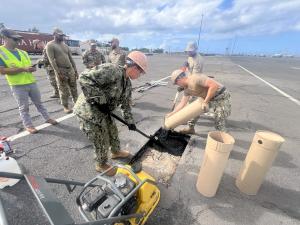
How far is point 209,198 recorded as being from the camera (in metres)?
2.66

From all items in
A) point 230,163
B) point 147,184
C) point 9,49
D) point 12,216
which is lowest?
point 230,163

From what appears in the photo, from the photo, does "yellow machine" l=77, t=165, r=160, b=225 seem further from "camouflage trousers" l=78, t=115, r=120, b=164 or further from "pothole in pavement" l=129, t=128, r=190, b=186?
"pothole in pavement" l=129, t=128, r=190, b=186

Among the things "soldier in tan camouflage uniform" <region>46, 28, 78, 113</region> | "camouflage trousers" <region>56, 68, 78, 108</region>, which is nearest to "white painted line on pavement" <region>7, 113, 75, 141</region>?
"soldier in tan camouflage uniform" <region>46, 28, 78, 113</region>

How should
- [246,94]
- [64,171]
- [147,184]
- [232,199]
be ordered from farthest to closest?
[246,94], [64,171], [232,199], [147,184]

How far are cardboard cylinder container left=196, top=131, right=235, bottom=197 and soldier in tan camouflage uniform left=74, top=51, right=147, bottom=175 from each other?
1193 millimetres

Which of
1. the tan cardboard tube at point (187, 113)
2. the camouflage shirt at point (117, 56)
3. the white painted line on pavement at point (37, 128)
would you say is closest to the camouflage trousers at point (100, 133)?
the tan cardboard tube at point (187, 113)

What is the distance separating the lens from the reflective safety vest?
3539 mm

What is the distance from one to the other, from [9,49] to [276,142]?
4.63m

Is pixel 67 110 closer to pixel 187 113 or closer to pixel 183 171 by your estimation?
pixel 187 113

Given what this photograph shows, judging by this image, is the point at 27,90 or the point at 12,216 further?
the point at 27,90

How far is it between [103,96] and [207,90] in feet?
6.00

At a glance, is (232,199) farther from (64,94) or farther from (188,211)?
(64,94)

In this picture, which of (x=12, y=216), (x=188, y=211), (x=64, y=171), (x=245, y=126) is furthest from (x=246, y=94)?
(x=12, y=216)

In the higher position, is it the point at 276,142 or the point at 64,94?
the point at 276,142
